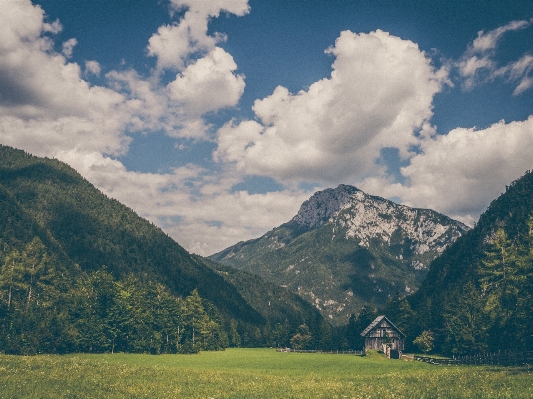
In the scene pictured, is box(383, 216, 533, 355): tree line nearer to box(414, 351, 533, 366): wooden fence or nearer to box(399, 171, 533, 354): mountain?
box(399, 171, 533, 354): mountain

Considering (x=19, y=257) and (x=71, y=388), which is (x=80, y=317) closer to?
(x=19, y=257)

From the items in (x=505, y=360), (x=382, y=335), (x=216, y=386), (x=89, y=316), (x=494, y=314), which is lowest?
(x=382, y=335)

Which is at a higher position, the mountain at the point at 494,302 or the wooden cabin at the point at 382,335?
the mountain at the point at 494,302

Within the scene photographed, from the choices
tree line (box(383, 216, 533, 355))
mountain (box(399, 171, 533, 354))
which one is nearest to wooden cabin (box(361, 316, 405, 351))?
tree line (box(383, 216, 533, 355))

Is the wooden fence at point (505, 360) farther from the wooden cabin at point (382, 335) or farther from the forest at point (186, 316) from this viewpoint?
the wooden cabin at point (382, 335)

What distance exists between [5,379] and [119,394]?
12.5m

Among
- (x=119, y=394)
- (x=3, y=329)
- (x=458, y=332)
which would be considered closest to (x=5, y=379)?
(x=119, y=394)

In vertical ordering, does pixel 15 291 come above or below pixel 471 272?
below

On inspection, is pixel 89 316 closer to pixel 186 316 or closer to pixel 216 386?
pixel 186 316

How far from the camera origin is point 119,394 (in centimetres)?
2880

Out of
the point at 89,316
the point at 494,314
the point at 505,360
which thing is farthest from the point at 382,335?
the point at 89,316

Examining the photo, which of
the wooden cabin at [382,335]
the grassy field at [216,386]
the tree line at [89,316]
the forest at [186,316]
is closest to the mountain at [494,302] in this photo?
the forest at [186,316]

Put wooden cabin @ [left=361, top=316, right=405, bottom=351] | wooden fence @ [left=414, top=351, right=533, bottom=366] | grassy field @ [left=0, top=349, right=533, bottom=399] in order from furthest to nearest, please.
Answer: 1. wooden cabin @ [left=361, top=316, right=405, bottom=351]
2. wooden fence @ [left=414, top=351, right=533, bottom=366]
3. grassy field @ [left=0, top=349, right=533, bottom=399]

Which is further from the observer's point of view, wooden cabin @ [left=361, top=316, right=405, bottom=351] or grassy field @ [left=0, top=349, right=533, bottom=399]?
wooden cabin @ [left=361, top=316, right=405, bottom=351]
